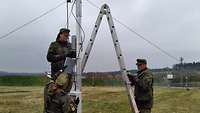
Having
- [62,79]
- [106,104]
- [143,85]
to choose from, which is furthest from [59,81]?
[106,104]

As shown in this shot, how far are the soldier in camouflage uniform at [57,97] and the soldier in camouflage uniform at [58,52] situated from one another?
0.31m

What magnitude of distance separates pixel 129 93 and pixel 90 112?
9.70 m

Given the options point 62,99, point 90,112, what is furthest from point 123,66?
point 90,112

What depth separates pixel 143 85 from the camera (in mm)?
9344

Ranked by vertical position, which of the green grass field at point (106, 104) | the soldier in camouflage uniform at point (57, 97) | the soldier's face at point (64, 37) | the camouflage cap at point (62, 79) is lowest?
the green grass field at point (106, 104)

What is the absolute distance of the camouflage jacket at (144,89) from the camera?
30.7 ft

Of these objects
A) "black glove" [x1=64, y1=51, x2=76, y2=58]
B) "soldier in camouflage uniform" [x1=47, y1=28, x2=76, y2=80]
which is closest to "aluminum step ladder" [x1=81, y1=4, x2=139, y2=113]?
"black glove" [x1=64, y1=51, x2=76, y2=58]

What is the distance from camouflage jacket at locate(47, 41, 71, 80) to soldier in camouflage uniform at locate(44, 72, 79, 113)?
0.37 metres

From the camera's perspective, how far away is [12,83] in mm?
69000

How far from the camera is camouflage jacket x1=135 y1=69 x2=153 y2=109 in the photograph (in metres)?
9.36

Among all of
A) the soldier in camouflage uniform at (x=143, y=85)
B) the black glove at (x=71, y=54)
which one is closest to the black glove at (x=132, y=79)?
the soldier in camouflage uniform at (x=143, y=85)

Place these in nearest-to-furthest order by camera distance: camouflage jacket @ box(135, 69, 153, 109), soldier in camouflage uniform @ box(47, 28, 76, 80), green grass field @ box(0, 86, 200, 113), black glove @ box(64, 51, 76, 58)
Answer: soldier in camouflage uniform @ box(47, 28, 76, 80) → black glove @ box(64, 51, 76, 58) → camouflage jacket @ box(135, 69, 153, 109) → green grass field @ box(0, 86, 200, 113)

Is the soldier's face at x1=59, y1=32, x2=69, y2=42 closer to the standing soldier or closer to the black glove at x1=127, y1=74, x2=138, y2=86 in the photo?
the standing soldier

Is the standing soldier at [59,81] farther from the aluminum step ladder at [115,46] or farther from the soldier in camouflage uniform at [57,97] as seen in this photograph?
the aluminum step ladder at [115,46]
